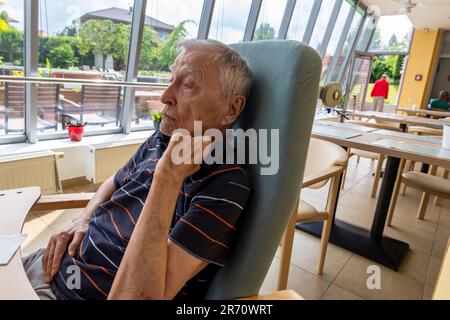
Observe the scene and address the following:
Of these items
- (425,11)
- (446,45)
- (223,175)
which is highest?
(425,11)

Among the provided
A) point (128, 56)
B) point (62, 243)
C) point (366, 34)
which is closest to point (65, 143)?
point (128, 56)

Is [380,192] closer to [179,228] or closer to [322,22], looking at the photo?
[179,228]

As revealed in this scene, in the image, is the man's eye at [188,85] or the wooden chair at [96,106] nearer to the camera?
the man's eye at [188,85]

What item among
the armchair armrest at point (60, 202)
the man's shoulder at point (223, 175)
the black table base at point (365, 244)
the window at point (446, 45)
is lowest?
the black table base at point (365, 244)

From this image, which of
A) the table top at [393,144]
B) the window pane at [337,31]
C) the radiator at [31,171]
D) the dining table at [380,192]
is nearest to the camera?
the table top at [393,144]

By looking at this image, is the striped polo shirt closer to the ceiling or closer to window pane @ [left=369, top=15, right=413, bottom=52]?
the ceiling

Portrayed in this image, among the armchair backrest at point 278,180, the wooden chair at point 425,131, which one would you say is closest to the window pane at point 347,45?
the wooden chair at point 425,131

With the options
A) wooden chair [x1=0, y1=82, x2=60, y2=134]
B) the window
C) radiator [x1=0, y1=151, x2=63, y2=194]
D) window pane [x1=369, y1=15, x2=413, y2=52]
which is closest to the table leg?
radiator [x1=0, y1=151, x2=63, y2=194]

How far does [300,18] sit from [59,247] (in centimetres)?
593

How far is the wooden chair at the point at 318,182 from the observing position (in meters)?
1.50

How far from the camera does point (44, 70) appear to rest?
9.05 ft

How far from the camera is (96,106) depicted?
341 centimetres

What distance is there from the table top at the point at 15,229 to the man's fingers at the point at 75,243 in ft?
0.56

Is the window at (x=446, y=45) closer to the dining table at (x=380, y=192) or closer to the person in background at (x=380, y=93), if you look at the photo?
the person in background at (x=380, y=93)
